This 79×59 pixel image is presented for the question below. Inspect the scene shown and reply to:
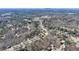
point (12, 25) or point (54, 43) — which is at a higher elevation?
point (12, 25)
